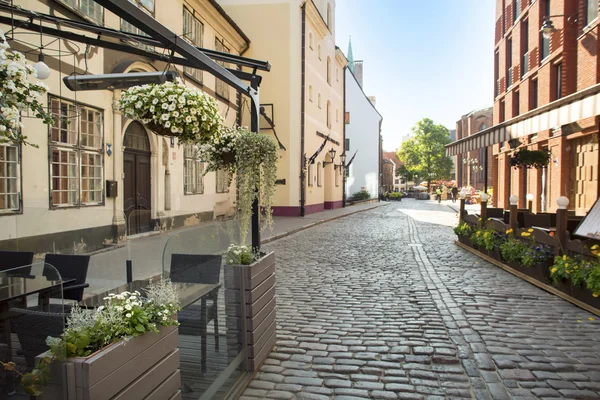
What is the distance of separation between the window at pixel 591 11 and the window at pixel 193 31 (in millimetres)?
14253

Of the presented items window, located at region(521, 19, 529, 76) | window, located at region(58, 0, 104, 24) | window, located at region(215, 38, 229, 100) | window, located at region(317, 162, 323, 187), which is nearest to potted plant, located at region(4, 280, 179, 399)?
window, located at region(58, 0, 104, 24)

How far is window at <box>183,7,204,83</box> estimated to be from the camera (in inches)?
598

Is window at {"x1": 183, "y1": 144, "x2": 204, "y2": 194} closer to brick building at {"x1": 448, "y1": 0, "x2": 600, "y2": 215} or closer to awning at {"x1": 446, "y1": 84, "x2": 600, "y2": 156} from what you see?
brick building at {"x1": 448, "y1": 0, "x2": 600, "y2": 215}

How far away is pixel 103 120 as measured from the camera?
1053cm

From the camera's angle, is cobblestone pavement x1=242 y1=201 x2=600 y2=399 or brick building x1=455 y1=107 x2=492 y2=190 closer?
cobblestone pavement x1=242 y1=201 x2=600 y2=399

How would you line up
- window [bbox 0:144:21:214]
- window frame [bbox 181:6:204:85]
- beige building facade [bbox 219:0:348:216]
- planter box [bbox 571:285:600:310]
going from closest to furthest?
planter box [bbox 571:285:600:310], window [bbox 0:144:21:214], window frame [bbox 181:6:204:85], beige building facade [bbox 219:0:348:216]

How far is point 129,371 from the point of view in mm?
2189

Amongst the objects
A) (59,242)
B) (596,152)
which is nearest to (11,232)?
(59,242)

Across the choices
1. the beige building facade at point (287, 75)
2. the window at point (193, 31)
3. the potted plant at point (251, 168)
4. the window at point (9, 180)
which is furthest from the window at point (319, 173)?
the potted plant at point (251, 168)

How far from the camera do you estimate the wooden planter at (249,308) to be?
3627 millimetres

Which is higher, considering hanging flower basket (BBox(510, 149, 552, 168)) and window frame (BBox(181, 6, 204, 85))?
window frame (BBox(181, 6, 204, 85))

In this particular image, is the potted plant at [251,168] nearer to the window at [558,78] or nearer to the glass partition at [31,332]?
the glass partition at [31,332]

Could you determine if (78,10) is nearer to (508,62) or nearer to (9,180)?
→ (9,180)

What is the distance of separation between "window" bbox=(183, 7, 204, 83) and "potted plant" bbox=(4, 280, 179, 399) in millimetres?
13048
